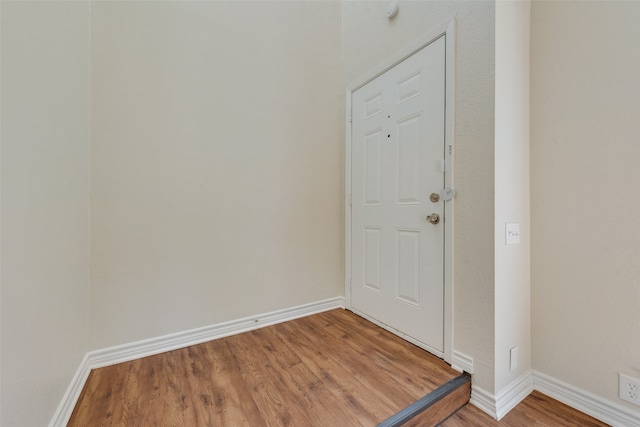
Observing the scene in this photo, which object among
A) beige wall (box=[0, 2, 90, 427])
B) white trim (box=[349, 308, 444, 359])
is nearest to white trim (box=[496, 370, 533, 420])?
white trim (box=[349, 308, 444, 359])

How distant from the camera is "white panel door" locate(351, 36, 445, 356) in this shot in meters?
1.55

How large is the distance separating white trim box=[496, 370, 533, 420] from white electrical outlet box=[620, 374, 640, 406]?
1.17 ft

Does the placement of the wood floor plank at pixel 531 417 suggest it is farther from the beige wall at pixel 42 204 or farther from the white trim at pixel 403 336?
the beige wall at pixel 42 204

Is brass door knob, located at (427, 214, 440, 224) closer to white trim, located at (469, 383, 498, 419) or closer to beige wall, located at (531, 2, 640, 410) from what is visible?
beige wall, located at (531, 2, 640, 410)

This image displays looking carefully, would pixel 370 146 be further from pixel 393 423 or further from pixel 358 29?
pixel 393 423

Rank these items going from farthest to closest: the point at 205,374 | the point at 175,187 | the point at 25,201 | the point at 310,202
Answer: the point at 310,202, the point at 175,187, the point at 205,374, the point at 25,201

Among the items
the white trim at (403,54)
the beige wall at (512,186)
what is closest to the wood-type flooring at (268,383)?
the beige wall at (512,186)

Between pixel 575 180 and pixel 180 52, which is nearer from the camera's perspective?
pixel 575 180

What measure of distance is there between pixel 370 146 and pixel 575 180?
4.11 feet

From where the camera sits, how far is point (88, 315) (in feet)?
4.73

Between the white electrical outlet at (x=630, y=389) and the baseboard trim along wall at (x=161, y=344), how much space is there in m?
1.78

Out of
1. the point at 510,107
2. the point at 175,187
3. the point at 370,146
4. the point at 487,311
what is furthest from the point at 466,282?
the point at 175,187

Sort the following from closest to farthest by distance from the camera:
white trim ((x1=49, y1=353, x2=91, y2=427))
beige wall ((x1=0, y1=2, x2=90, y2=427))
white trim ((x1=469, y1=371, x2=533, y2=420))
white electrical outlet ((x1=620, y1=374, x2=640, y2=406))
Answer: beige wall ((x1=0, y1=2, x2=90, y2=427)) < white trim ((x1=49, y1=353, x2=91, y2=427)) < white electrical outlet ((x1=620, y1=374, x2=640, y2=406)) < white trim ((x1=469, y1=371, x2=533, y2=420))

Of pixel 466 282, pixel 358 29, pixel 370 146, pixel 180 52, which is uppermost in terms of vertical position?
pixel 358 29
